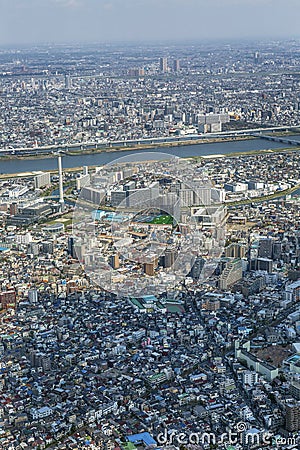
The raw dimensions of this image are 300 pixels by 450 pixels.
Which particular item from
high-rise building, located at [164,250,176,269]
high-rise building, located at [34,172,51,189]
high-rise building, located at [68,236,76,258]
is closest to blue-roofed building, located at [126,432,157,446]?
high-rise building, located at [164,250,176,269]

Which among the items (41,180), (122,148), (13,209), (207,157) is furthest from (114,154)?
(13,209)

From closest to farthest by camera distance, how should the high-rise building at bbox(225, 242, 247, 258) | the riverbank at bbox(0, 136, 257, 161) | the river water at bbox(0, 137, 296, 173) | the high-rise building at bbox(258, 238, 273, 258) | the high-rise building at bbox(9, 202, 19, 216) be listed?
the high-rise building at bbox(225, 242, 247, 258) → the high-rise building at bbox(258, 238, 273, 258) → the high-rise building at bbox(9, 202, 19, 216) → the river water at bbox(0, 137, 296, 173) → the riverbank at bbox(0, 136, 257, 161)

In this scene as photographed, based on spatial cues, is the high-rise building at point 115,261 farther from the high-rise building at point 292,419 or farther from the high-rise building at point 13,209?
the high-rise building at point 13,209

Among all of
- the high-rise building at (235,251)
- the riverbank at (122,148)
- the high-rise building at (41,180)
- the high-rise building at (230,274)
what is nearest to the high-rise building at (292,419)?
the high-rise building at (230,274)

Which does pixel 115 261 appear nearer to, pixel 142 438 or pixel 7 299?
pixel 7 299

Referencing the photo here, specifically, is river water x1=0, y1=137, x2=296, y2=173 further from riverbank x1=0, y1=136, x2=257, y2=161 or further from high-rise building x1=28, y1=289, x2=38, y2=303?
high-rise building x1=28, y1=289, x2=38, y2=303

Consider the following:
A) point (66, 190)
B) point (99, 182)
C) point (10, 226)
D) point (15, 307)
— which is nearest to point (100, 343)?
point (15, 307)

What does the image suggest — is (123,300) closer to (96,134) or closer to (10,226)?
(10,226)

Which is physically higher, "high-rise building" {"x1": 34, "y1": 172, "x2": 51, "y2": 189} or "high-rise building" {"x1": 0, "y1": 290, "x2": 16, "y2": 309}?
"high-rise building" {"x1": 0, "y1": 290, "x2": 16, "y2": 309}
